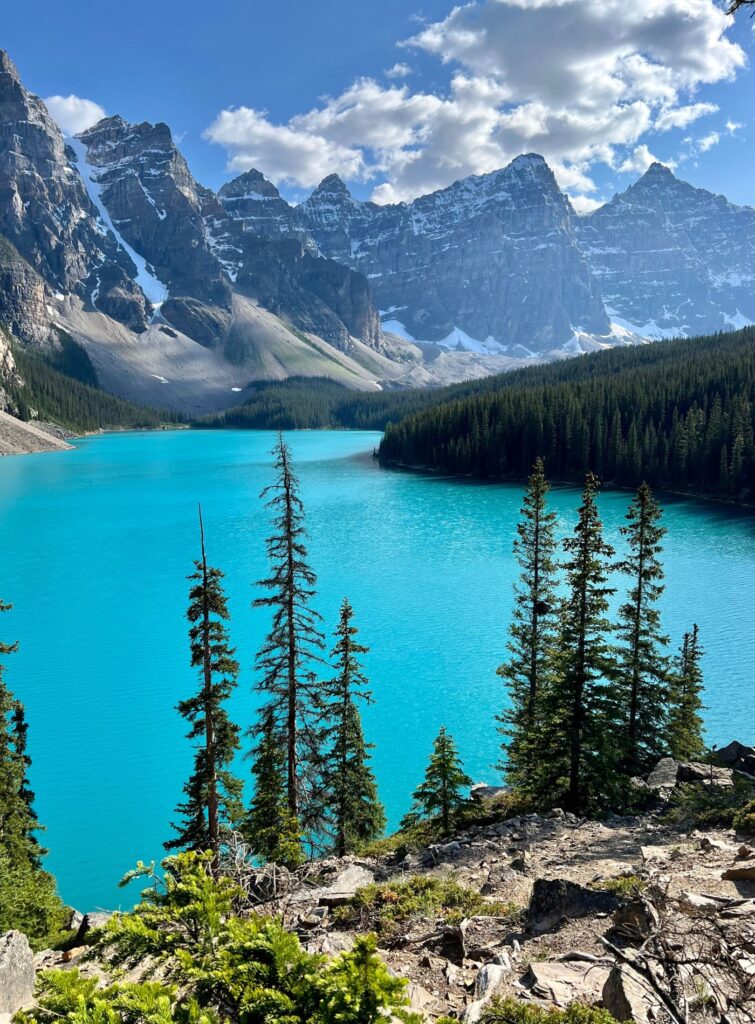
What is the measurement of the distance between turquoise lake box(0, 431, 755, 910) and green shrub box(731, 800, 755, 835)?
12975 mm

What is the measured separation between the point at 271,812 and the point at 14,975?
1019 cm

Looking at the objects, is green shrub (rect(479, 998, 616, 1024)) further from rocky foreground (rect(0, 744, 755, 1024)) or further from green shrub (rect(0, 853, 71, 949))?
green shrub (rect(0, 853, 71, 949))

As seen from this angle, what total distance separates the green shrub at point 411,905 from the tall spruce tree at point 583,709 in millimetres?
7247

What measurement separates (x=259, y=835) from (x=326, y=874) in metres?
3.49

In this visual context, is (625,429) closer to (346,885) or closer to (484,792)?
(484,792)

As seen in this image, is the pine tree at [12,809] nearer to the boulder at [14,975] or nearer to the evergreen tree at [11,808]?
the evergreen tree at [11,808]

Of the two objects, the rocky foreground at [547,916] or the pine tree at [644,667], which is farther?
the pine tree at [644,667]

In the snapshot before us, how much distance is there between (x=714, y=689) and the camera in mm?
31875

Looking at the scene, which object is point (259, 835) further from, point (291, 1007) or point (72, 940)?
point (291, 1007)

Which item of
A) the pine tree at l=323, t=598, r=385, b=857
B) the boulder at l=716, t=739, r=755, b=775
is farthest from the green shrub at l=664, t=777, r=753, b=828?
the pine tree at l=323, t=598, r=385, b=857

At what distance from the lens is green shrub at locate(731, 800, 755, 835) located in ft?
43.8

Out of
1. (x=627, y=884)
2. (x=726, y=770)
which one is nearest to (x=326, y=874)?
(x=627, y=884)

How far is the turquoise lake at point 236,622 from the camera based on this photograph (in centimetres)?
2567

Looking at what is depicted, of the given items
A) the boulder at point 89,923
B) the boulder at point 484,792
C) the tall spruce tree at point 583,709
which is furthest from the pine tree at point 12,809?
the tall spruce tree at point 583,709
